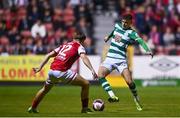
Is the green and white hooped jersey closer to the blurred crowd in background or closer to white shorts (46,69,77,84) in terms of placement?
white shorts (46,69,77,84)

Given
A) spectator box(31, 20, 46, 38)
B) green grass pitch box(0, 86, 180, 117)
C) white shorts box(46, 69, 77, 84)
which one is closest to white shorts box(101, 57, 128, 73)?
green grass pitch box(0, 86, 180, 117)

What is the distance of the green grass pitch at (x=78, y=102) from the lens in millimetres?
18686

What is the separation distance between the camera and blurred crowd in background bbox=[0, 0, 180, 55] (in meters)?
35.2

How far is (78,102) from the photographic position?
23.1 meters

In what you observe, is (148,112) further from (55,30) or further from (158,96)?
(55,30)

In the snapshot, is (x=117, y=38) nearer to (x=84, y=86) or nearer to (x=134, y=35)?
(x=134, y=35)

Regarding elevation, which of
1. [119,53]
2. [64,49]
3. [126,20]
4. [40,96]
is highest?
[126,20]

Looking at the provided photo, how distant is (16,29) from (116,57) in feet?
53.6

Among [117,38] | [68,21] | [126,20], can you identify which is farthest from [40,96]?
[68,21]

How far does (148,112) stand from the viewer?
1906 cm

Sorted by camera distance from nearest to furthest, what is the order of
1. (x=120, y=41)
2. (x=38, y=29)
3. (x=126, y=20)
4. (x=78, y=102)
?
1. (x=126, y=20)
2. (x=120, y=41)
3. (x=78, y=102)
4. (x=38, y=29)

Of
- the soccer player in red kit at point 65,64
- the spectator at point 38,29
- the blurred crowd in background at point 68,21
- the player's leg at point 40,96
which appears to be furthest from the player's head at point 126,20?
the spectator at point 38,29

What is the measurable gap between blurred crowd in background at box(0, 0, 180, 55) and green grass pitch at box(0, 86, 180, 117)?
4.01 meters

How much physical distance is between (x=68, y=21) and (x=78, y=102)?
1390 centimetres
